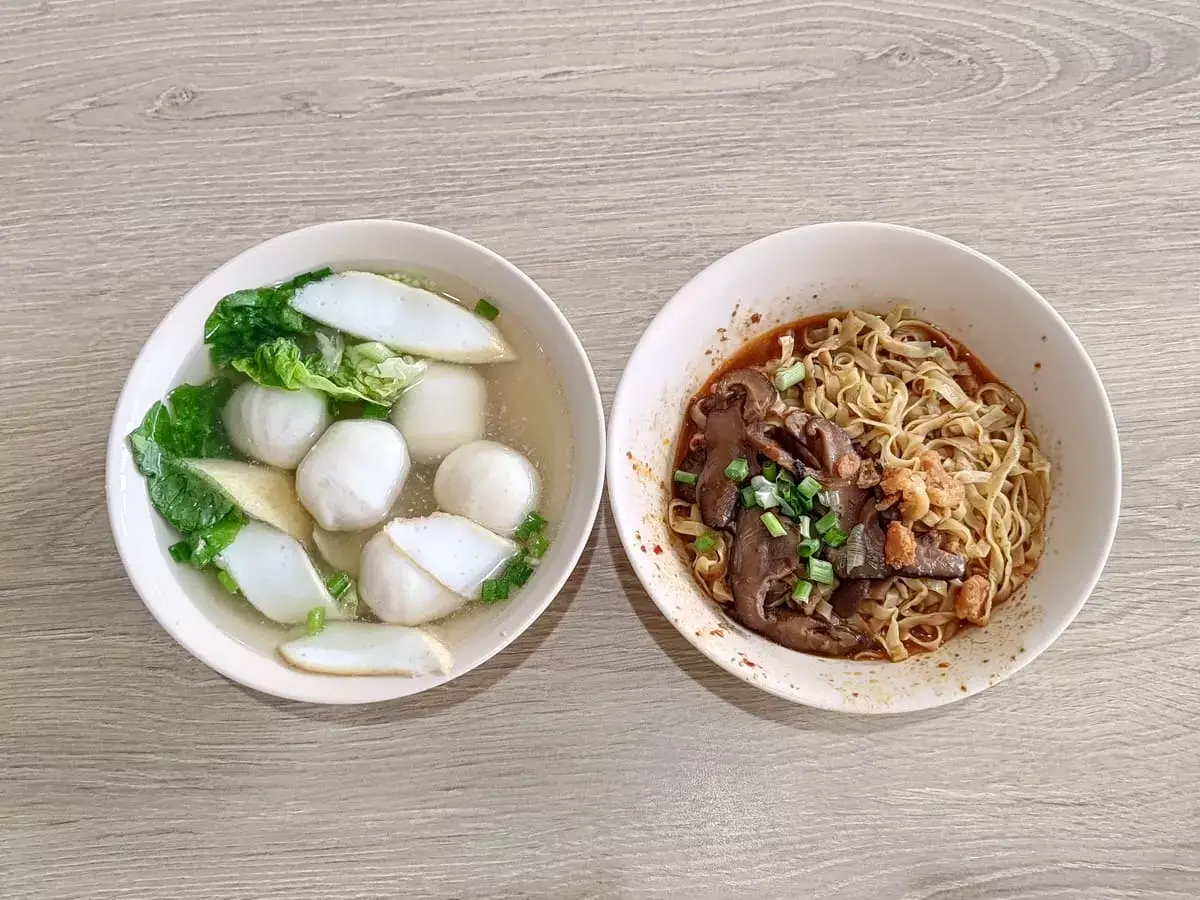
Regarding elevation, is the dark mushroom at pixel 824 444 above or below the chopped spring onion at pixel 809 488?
above

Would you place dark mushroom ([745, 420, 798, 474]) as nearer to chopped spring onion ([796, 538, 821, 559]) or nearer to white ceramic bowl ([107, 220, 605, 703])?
chopped spring onion ([796, 538, 821, 559])

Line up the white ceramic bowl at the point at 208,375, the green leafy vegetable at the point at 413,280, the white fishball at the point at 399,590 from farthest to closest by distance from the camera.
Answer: the green leafy vegetable at the point at 413,280
the white fishball at the point at 399,590
the white ceramic bowl at the point at 208,375

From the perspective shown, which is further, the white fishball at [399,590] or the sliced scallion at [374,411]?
the sliced scallion at [374,411]

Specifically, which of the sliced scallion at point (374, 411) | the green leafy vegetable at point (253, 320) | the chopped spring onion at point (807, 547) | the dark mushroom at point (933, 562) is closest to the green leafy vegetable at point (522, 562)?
the sliced scallion at point (374, 411)

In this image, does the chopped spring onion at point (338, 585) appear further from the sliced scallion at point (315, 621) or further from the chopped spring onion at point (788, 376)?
the chopped spring onion at point (788, 376)

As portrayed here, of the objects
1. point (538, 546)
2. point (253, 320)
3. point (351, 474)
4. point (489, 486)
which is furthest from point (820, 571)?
point (253, 320)

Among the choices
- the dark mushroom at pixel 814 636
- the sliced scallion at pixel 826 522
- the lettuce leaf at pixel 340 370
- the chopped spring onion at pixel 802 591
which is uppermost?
the lettuce leaf at pixel 340 370
